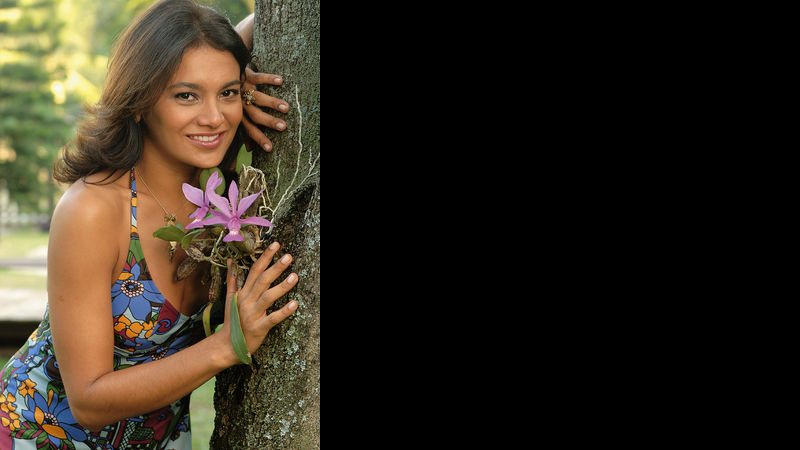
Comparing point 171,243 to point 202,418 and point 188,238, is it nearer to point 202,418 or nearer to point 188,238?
point 188,238

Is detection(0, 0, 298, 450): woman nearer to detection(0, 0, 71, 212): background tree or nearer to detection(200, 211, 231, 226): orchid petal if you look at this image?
detection(200, 211, 231, 226): orchid petal

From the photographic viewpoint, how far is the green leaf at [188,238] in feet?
5.61

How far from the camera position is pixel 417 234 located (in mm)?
1486

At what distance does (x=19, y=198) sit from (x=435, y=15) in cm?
1794

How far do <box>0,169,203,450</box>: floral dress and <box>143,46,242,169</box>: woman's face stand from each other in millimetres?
186

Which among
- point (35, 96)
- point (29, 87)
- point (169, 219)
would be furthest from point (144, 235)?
point (29, 87)

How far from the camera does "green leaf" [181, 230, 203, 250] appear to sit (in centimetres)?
171

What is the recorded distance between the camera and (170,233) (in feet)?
5.75

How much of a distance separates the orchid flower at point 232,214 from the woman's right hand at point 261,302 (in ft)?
0.23

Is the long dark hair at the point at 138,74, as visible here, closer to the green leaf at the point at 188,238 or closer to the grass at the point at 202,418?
the green leaf at the point at 188,238

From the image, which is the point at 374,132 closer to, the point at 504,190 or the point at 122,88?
the point at 504,190

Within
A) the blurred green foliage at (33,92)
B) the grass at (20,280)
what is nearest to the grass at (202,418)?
the grass at (20,280)

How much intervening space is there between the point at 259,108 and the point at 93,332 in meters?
0.60

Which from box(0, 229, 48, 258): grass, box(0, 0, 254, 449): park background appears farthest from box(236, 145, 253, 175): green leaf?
box(0, 229, 48, 258): grass
